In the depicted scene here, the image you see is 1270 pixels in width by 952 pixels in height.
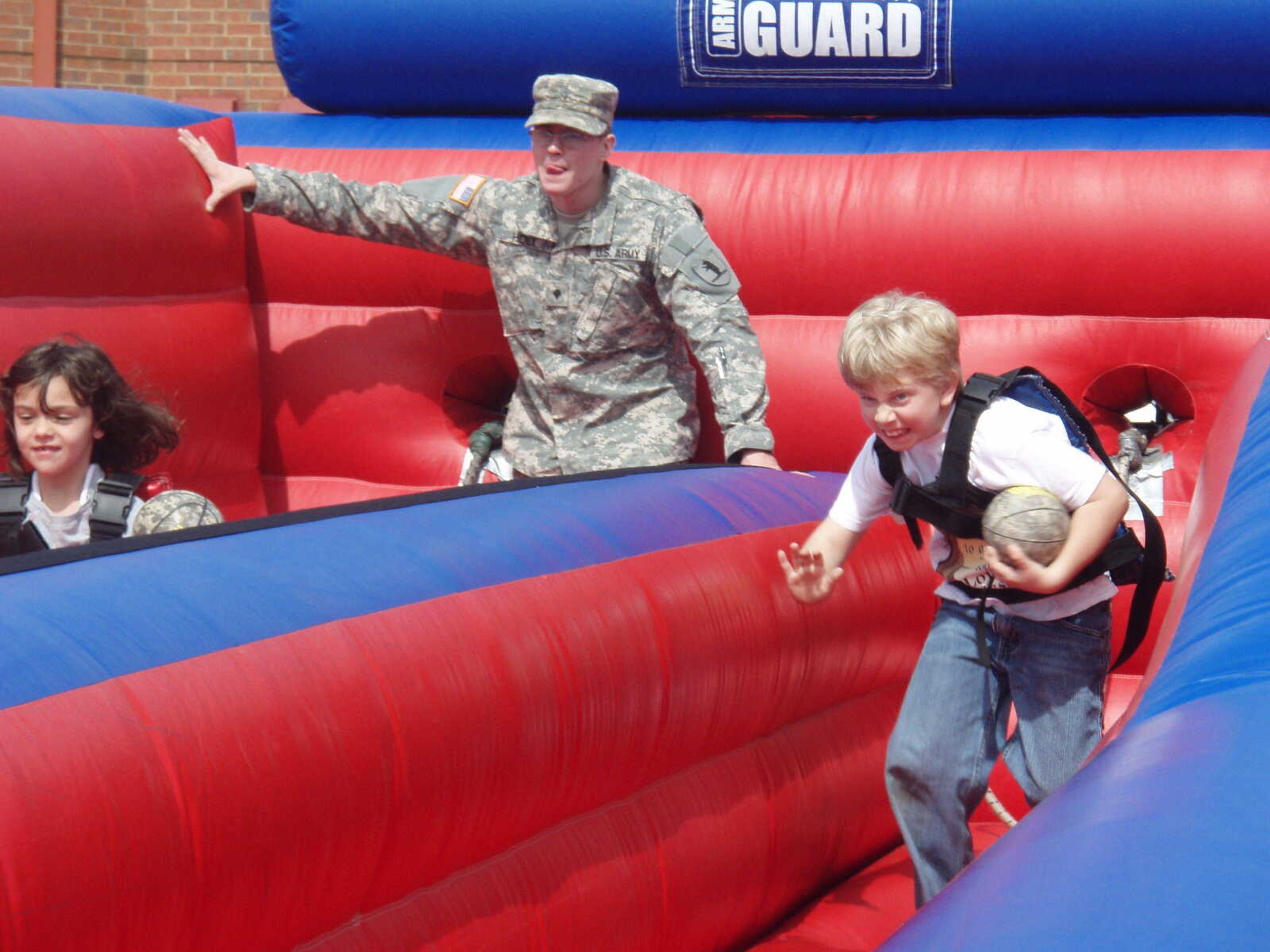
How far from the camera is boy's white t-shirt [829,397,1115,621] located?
211cm

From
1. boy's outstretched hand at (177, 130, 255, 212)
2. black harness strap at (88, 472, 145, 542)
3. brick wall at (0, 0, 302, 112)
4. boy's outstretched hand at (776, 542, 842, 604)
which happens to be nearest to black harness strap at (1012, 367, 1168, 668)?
boy's outstretched hand at (776, 542, 842, 604)

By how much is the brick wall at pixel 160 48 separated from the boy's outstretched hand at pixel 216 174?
5030mm

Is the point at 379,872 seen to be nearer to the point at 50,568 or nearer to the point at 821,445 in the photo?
the point at 50,568

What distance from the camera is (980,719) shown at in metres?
2.32

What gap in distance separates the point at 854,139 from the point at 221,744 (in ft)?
8.12

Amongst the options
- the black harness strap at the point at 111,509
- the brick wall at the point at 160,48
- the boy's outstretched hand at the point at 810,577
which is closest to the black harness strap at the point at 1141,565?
the boy's outstretched hand at the point at 810,577

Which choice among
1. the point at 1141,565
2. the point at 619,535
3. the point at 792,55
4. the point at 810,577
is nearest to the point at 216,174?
the point at 792,55

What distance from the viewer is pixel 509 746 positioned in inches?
77.9

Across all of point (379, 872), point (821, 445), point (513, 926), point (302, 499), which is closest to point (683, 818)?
point (513, 926)

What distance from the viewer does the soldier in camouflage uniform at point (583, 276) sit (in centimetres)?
311

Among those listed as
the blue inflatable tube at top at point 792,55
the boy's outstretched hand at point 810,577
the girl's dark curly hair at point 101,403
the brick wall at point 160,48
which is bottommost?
the boy's outstretched hand at point 810,577

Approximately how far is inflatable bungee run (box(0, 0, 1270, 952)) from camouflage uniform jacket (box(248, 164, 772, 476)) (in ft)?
0.80

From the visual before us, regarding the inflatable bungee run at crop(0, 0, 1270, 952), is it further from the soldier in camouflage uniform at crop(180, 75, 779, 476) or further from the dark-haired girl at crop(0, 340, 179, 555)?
the dark-haired girl at crop(0, 340, 179, 555)

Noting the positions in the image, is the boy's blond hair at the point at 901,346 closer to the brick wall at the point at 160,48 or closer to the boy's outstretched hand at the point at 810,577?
the boy's outstretched hand at the point at 810,577
